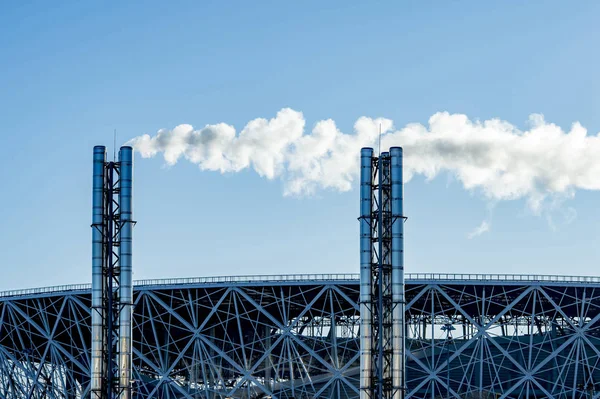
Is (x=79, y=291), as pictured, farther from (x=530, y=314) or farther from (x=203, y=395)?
(x=530, y=314)

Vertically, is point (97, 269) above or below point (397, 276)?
above

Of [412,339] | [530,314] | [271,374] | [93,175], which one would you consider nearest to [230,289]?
[271,374]

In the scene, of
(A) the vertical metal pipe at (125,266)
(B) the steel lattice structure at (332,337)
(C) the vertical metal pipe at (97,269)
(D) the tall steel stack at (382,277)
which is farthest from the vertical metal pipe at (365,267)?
(B) the steel lattice structure at (332,337)

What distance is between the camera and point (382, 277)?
6662cm

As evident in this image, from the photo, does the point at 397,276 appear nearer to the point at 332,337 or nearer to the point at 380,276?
the point at 380,276

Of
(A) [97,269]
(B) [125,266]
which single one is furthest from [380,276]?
(A) [97,269]

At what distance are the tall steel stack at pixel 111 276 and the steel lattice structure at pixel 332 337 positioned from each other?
120 feet

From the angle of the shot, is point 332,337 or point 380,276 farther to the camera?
point 332,337

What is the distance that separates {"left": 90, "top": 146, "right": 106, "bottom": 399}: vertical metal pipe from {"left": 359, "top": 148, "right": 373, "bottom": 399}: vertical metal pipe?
1413cm

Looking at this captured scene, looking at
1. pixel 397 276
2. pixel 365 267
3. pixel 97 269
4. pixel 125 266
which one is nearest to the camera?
pixel 397 276

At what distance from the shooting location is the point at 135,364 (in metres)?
111

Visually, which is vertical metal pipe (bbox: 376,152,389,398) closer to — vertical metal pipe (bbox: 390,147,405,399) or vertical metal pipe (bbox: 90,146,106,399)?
vertical metal pipe (bbox: 390,147,405,399)

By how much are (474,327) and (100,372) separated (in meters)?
47.1

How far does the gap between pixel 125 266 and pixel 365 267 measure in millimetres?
13200
